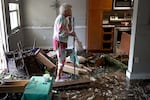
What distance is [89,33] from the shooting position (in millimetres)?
5895

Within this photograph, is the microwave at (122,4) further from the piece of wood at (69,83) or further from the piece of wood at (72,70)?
the piece of wood at (69,83)

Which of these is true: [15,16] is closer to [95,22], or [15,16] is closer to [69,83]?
[95,22]

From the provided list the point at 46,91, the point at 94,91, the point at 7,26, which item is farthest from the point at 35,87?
the point at 7,26

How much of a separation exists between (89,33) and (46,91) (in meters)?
3.50

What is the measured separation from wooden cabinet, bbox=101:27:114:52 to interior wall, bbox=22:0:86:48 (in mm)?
732

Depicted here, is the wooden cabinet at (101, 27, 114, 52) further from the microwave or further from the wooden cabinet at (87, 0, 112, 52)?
the microwave

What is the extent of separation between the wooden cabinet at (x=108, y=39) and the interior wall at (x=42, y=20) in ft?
2.40

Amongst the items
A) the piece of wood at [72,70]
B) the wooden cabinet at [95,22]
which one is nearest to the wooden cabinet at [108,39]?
the wooden cabinet at [95,22]

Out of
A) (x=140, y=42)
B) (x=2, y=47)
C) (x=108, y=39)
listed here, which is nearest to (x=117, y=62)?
(x=140, y=42)

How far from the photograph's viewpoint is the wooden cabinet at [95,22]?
5676 millimetres

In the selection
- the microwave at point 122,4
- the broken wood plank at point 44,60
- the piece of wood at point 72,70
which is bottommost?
the piece of wood at point 72,70

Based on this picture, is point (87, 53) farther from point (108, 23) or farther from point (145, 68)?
point (145, 68)

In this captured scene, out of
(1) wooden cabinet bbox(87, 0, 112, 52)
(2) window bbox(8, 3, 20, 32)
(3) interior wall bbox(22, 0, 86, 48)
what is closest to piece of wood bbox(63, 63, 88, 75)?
(1) wooden cabinet bbox(87, 0, 112, 52)

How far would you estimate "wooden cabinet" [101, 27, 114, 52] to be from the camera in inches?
233
